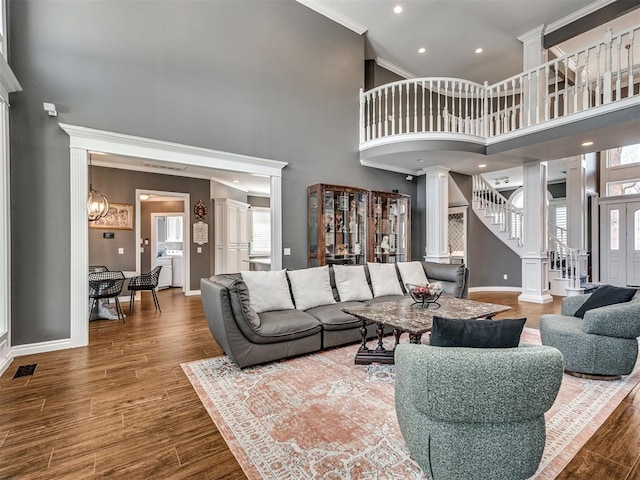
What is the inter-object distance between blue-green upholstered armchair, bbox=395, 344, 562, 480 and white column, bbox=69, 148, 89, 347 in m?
3.81

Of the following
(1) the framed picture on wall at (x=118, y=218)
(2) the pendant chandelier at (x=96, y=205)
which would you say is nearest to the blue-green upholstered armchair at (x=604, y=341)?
(2) the pendant chandelier at (x=96, y=205)

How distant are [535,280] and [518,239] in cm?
156

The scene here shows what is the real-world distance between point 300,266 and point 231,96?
284 cm

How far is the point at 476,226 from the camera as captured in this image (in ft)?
25.8

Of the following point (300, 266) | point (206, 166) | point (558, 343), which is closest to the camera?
point (558, 343)

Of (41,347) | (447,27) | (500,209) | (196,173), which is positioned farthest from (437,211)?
(41,347)

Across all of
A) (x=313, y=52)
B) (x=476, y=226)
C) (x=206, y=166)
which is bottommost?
(x=476, y=226)

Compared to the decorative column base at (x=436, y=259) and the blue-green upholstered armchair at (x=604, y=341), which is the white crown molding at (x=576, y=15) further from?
the blue-green upholstered armchair at (x=604, y=341)

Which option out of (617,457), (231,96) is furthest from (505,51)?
(617,457)

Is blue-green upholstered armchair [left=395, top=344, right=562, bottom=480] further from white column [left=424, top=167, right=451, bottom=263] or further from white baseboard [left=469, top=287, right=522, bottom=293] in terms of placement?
white baseboard [left=469, top=287, right=522, bottom=293]

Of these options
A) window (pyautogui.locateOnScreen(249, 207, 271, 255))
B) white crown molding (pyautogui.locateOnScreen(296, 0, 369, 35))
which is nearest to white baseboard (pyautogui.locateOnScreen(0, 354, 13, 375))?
white crown molding (pyautogui.locateOnScreen(296, 0, 369, 35))

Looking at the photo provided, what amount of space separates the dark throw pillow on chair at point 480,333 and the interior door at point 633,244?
9585 millimetres

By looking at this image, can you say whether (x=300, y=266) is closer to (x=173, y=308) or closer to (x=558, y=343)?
(x=173, y=308)

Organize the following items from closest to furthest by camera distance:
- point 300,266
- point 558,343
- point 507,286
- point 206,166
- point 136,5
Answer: point 558,343, point 136,5, point 206,166, point 300,266, point 507,286
